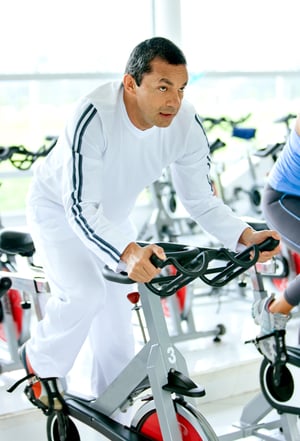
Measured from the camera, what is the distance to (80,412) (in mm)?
2844

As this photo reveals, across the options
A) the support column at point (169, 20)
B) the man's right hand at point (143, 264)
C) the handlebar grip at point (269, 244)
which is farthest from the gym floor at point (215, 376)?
the support column at point (169, 20)

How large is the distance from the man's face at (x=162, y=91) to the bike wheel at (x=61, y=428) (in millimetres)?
1171

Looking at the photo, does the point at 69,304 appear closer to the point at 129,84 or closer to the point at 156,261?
the point at 156,261

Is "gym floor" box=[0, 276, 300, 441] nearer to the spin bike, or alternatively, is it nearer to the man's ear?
the spin bike

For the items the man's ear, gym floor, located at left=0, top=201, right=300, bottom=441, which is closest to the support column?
gym floor, located at left=0, top=201, right=300, bottom=441

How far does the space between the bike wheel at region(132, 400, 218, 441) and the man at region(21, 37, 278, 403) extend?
34cm

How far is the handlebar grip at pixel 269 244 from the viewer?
2421 mm

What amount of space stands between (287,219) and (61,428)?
1240 mm

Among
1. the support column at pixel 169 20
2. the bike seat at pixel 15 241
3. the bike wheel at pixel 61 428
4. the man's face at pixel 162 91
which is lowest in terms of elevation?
the bike wheel at pixel 61 428

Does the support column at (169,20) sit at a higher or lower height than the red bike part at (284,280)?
higher

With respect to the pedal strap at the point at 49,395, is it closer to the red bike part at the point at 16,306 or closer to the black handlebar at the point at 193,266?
the black handlebar at the point at 193,266

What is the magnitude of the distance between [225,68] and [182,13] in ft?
2.19

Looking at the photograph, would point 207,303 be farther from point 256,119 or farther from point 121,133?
point 121,133

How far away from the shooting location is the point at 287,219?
326cm
